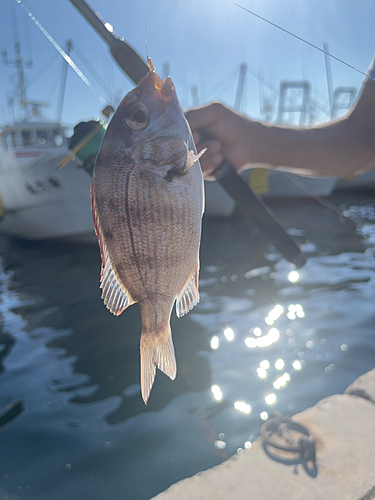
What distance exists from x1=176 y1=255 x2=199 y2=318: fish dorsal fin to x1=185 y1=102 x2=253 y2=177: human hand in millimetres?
789

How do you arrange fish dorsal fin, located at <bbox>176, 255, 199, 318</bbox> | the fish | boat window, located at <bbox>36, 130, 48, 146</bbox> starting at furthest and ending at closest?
boat window, located at <bbox>36, 130, 48, 146</bbox>, fish dorsal fin, located at <bbox>176, 255, 199, 318</bbox>, the fish

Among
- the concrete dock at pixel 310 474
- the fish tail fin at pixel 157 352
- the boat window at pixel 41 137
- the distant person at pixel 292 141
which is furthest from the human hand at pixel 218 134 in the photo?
the boat window at pixel 41 137

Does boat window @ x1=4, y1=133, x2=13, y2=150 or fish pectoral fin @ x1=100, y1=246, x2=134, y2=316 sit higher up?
fish pectoral fin @ x1=100, y1=246, x2=134, y2=316

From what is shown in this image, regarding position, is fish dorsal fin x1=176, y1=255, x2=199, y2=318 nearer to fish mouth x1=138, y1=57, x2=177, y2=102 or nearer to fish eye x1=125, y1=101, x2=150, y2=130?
fish eye x1=125, y1=101, x2=150, y2=130

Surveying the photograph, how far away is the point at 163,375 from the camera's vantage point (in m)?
5.45

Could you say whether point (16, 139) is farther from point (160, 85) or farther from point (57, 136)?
point (160, 85)

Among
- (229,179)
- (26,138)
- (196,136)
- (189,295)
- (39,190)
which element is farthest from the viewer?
(26,138)

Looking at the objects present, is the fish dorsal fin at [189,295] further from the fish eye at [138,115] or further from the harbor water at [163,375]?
the harbor water at [163,375]

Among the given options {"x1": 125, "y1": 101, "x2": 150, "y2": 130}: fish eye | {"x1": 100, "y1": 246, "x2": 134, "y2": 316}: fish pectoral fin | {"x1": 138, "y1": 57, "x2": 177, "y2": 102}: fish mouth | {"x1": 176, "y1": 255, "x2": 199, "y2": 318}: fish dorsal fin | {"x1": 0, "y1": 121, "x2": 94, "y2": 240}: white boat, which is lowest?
{"x1": 0, "y1": 121, "x2": 94, "y2": 240}: white boat

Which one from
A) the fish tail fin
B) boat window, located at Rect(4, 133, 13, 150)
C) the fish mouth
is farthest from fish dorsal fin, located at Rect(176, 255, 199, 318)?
boat window, located at Rect(4, 133, 13, 150)

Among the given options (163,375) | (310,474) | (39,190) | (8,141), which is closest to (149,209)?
(310,474)

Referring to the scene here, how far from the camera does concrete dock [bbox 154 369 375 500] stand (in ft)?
8.73

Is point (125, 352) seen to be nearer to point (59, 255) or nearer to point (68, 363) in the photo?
point (68, 363)

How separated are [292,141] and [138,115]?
1500 millimetres
